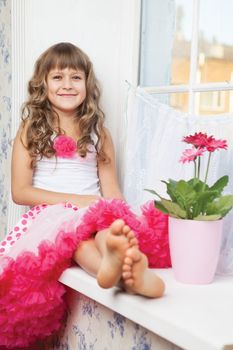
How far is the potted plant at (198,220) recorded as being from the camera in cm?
124

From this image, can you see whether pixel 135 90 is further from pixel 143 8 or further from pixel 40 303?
pixel 40 303

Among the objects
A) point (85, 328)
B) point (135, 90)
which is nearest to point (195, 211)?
point (85, 328)

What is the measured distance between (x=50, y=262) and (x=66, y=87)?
2.29ft

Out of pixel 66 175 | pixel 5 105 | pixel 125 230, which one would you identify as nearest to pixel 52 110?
pixel 66 175

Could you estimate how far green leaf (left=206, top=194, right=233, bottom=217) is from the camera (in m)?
1.25

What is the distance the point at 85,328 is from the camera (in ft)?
4.74

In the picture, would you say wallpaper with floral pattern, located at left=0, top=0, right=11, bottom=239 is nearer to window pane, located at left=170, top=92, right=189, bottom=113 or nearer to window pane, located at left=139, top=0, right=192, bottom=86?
window pane, located at left=139, top=0, right=192, bottom=86

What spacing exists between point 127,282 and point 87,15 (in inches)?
47.0

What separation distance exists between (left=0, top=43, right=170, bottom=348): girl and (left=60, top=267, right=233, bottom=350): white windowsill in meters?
0.03

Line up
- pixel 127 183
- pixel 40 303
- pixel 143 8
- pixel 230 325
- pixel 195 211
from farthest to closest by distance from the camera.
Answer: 1. pixel 143 8
2. pixel 127 183
3. pixel 40 303
4. pixel 195 211
5. pixel 230 325

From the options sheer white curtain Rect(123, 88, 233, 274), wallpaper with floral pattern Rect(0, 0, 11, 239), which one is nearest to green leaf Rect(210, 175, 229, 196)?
sheer white curtain Rect(123, 88, 233, 274)

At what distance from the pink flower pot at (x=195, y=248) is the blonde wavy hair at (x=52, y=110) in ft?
2.16

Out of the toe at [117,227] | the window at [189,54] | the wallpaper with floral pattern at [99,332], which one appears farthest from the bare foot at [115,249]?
the window at [189,54]

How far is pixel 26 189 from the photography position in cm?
179
